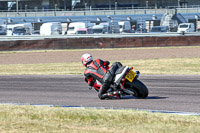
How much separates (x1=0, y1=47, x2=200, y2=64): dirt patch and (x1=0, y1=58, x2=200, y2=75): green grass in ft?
5.66

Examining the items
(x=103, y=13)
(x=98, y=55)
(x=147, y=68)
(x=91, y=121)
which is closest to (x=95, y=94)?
(x=91, y=121)

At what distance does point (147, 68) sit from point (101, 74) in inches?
345

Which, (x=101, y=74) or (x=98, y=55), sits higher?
(x=101, y=74)

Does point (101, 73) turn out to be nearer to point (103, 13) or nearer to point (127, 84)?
point (127, 84)

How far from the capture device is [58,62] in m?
22.1

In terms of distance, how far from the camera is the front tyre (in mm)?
9062

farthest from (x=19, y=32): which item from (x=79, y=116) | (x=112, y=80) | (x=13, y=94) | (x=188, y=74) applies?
(x=79, y=116)

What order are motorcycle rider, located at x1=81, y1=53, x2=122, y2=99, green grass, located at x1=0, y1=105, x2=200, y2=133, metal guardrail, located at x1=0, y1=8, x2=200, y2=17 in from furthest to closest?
metal guardrail, located at x1=0, y1=8, x2=200, y2=17 < motorcycle rider, located at x1=81, y1=53, x2=122, y2=99 < green grass, located at x1=0, y1=105, x2=200, y2=133

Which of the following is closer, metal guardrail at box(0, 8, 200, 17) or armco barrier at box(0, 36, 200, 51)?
armco barrier at box(0, 36, 200, 51)

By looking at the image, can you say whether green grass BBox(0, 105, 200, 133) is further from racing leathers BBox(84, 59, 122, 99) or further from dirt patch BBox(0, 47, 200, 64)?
dirt patch BBox(0, 47, 200, 64)

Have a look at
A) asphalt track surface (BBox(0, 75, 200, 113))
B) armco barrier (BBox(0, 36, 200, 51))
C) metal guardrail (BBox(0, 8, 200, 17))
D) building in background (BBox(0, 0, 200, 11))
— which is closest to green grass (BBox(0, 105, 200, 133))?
asphalt track surface (BBox(0, 75, 200, 113))

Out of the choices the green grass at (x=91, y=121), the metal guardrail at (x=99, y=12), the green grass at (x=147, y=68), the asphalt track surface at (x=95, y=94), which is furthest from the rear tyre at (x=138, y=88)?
the metal guardrail at (x=99, y=12)

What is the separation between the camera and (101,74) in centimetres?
932

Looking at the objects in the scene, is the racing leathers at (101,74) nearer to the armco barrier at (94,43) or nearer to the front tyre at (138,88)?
the front tyre at (138,88)
